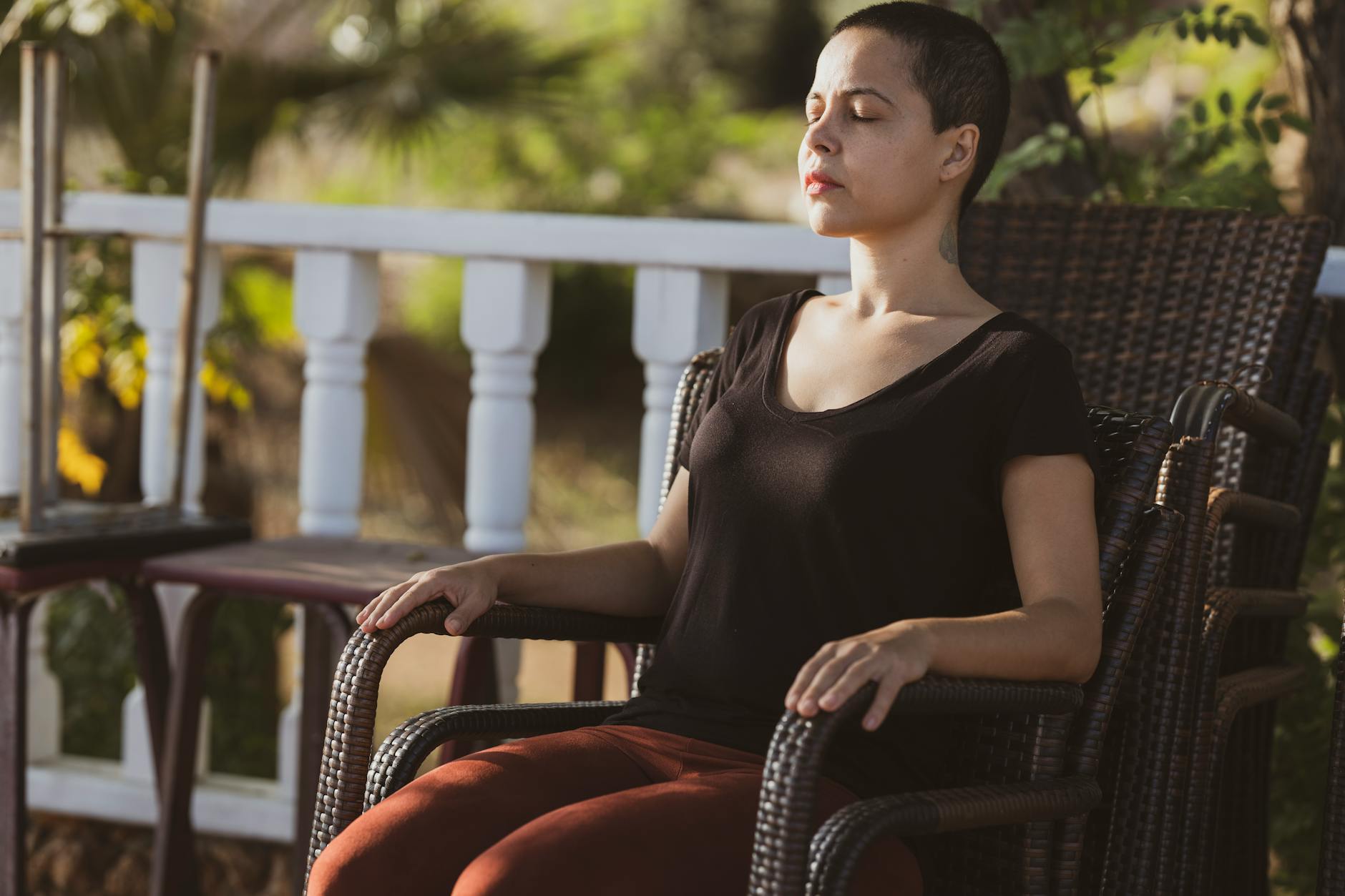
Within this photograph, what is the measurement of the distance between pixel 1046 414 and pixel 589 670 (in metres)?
1.07

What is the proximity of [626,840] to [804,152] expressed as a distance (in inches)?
28.6

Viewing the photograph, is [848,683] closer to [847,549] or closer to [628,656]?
[847,549]

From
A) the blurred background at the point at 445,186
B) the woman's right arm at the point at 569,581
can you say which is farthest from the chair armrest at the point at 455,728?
the blurred background at the point at 445,186

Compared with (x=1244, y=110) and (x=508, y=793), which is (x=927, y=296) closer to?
(x=508, y=793)

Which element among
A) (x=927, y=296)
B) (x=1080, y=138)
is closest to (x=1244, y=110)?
(x=1080, y=138)

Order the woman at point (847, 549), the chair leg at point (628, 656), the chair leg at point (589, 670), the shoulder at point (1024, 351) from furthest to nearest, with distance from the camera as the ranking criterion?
1. the chair leg at point (589, 670)
2. the chair leg at point (628, 656)
3. the shoulder at point (1024, 351)
4. the woman at point (847, 549)

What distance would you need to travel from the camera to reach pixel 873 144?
1.63 metres

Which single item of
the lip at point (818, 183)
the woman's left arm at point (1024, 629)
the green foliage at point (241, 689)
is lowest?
the green foliage at point (241, 689)

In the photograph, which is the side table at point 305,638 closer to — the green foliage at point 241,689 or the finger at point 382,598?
the finger at point 382,598

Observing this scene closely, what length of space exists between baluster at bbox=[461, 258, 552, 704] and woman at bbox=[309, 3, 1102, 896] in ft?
3.24

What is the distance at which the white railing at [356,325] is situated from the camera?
2631 millimetres

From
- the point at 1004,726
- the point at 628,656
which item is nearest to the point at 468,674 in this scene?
the point at 628,656

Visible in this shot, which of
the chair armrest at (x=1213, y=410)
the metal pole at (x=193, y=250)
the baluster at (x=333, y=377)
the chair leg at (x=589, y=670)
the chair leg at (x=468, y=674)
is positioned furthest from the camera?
the baluster at (x=333, y=377)

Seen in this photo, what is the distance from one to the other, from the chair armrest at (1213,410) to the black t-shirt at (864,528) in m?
0.28
